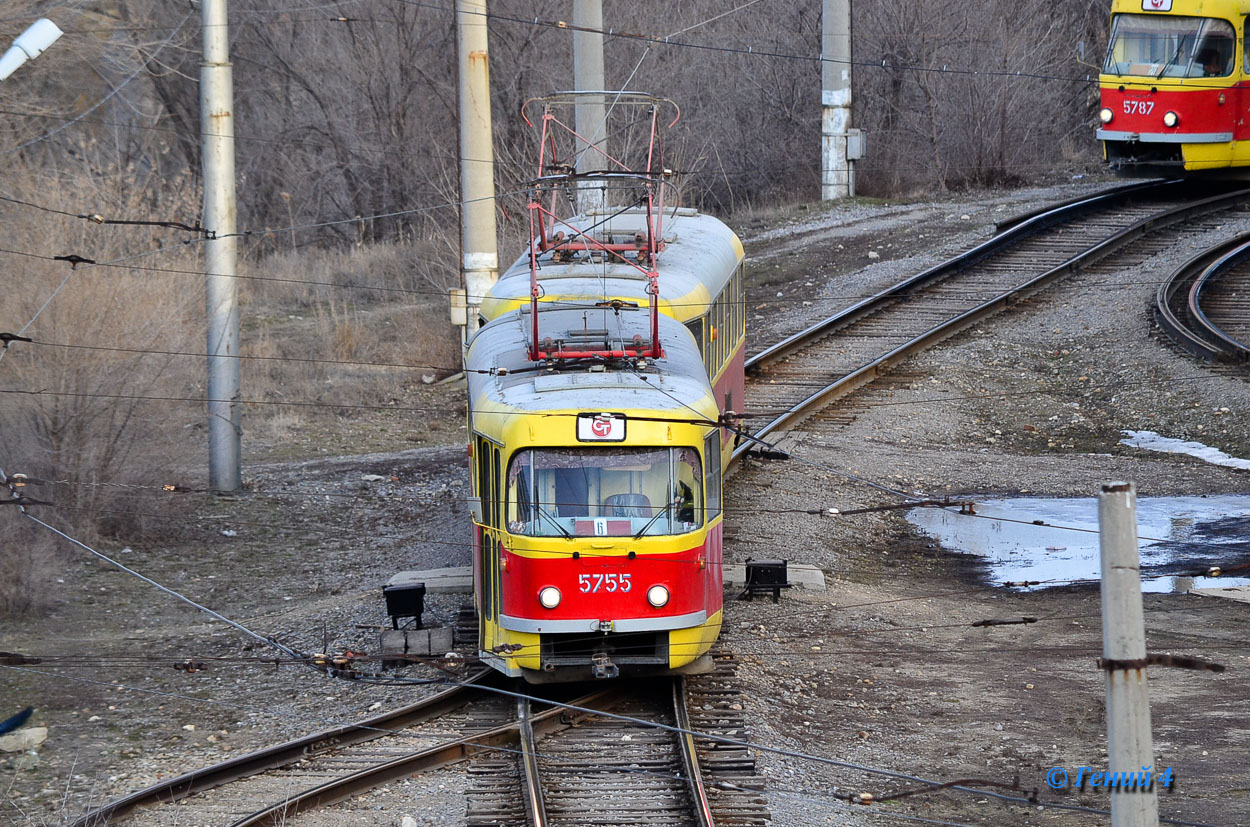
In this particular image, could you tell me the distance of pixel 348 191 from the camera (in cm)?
4009

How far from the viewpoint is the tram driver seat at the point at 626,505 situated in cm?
1069

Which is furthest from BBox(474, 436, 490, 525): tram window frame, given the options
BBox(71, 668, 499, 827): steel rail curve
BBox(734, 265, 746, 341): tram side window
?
BBox(734, 265, 746, 341): tram side window

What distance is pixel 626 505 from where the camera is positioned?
10711 millimetres

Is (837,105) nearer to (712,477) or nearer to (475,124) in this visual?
(475,124)

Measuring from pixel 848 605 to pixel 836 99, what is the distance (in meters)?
22.1

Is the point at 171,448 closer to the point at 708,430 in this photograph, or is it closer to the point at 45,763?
the point at 45,763

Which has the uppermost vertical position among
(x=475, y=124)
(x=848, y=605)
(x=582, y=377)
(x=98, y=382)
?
(x=475, y=124)

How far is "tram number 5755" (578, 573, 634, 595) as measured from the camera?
10.5 m

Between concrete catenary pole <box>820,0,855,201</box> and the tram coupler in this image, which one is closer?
the tram coupler

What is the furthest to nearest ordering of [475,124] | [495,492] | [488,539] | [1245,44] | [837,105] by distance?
1. [837,105]
2. [1245,44]
3. [475,124]
4. [488,539]
5. [495,492]

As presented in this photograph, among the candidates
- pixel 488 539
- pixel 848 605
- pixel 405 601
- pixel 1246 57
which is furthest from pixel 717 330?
pixel 1246 57

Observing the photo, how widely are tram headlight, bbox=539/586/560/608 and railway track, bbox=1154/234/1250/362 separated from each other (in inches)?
559

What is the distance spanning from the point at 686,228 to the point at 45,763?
9505 mm

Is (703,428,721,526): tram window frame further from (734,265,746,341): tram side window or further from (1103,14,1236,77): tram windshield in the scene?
(1103,14,1236,77): tram windshield
